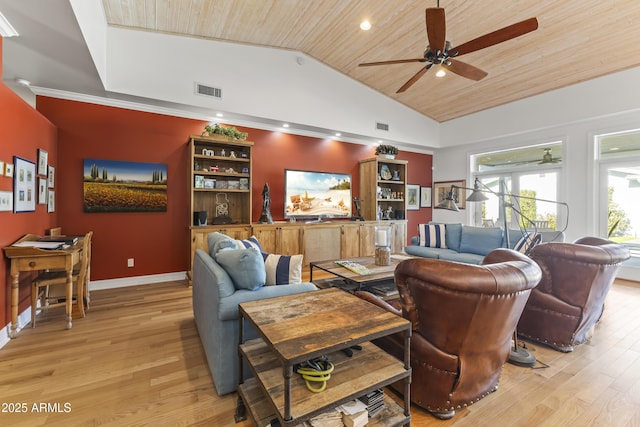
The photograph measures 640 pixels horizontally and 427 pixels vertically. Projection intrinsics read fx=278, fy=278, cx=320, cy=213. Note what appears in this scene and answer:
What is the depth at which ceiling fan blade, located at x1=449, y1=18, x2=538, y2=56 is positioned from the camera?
2.34m

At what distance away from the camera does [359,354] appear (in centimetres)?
164

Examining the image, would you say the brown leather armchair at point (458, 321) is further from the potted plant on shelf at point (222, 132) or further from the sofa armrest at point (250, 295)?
the potted plant on shelf at point (222, 132)

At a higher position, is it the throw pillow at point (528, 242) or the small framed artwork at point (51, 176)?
the small framed artwork at point (51, 176)

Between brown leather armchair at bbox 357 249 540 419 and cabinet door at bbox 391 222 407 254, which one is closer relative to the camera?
brown leather armchair at bbox 357 249 540 419

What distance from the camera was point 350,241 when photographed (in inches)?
225

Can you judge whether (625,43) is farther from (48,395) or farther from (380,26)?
(48,395)

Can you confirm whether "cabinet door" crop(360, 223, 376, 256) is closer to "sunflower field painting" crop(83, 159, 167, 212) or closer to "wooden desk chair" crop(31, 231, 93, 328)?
"sunflower field painting" crop(83, 159, 167, 212)

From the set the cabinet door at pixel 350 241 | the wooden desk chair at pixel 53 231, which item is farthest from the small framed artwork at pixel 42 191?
the cabinet door at pixel 350 241

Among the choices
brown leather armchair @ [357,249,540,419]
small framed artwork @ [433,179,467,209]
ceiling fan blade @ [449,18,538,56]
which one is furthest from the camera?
small framed artwork @ [433,179,467,209]

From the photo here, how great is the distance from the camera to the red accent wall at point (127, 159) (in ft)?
12.7

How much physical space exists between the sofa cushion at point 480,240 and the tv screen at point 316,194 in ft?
7.78

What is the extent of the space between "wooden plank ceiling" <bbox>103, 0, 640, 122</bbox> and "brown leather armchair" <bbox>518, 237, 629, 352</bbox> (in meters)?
3.17

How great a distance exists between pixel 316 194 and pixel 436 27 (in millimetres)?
3725

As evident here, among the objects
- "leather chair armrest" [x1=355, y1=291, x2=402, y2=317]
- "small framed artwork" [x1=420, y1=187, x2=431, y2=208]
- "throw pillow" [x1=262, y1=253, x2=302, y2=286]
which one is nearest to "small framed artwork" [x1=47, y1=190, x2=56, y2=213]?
"throw pillow" [x1=262, y1=253, x2=302, y2=286]
